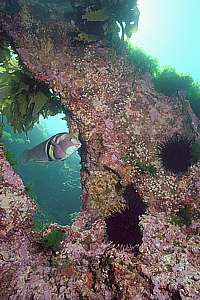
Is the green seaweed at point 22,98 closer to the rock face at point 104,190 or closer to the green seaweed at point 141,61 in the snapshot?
the rock face at point 104,190

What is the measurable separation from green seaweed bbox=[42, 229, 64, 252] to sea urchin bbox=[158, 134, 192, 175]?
2287mm

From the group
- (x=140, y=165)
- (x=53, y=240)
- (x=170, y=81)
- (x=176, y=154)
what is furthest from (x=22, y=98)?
(x=176, y=154)

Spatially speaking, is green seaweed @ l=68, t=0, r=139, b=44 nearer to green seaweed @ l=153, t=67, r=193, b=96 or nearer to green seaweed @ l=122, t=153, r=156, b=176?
green seaweed @ l=153, t=67, r=193, b=96

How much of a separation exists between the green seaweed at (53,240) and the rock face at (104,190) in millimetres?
87

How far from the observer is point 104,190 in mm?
6363

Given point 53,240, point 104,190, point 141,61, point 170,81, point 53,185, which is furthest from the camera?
point 53,185

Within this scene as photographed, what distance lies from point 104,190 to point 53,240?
58.4 inches

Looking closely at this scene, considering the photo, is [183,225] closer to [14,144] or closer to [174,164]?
[174,164]

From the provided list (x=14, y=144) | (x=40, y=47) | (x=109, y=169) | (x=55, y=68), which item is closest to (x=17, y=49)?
(x=40, y=47)

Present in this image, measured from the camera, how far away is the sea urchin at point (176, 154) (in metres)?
5.71

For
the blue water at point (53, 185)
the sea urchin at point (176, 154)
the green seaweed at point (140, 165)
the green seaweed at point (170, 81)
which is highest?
the green seaweed at point (170, 81)

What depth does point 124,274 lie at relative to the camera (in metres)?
4.73

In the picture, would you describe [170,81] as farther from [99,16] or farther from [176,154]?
[176,154]

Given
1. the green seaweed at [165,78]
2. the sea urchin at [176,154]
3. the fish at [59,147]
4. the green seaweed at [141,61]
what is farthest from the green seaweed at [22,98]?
the sea urchin at [176,154]
